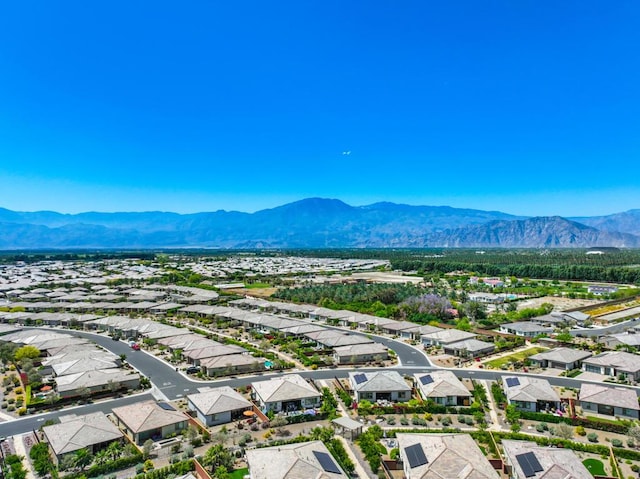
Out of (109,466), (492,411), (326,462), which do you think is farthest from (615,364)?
(109,466)

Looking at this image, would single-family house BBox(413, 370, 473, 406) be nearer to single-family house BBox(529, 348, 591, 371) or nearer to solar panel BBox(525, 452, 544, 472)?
solar panel BBox(525, 452, 544, 472)

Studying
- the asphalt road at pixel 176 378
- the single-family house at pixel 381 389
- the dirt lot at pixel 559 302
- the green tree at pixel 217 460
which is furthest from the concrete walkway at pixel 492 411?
the dirt lot at pixel 559 302

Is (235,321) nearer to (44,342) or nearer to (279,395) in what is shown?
(44,342)

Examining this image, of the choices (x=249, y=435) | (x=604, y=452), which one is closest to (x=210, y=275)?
(x=249, y=435)

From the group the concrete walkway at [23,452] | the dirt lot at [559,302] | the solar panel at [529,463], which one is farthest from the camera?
the dirt lot at [559,302]

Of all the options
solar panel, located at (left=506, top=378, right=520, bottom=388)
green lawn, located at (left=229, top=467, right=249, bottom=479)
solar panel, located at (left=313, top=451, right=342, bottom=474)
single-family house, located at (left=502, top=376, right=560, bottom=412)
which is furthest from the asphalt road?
solar panel, located at (left=313, top=451, right=342, bottom=474)

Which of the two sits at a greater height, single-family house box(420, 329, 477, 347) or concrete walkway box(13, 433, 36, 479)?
single-family house box(420, 329, 477, 347)

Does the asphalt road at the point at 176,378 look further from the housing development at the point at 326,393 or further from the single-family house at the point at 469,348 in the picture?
the single-family house at the point at 469,348
